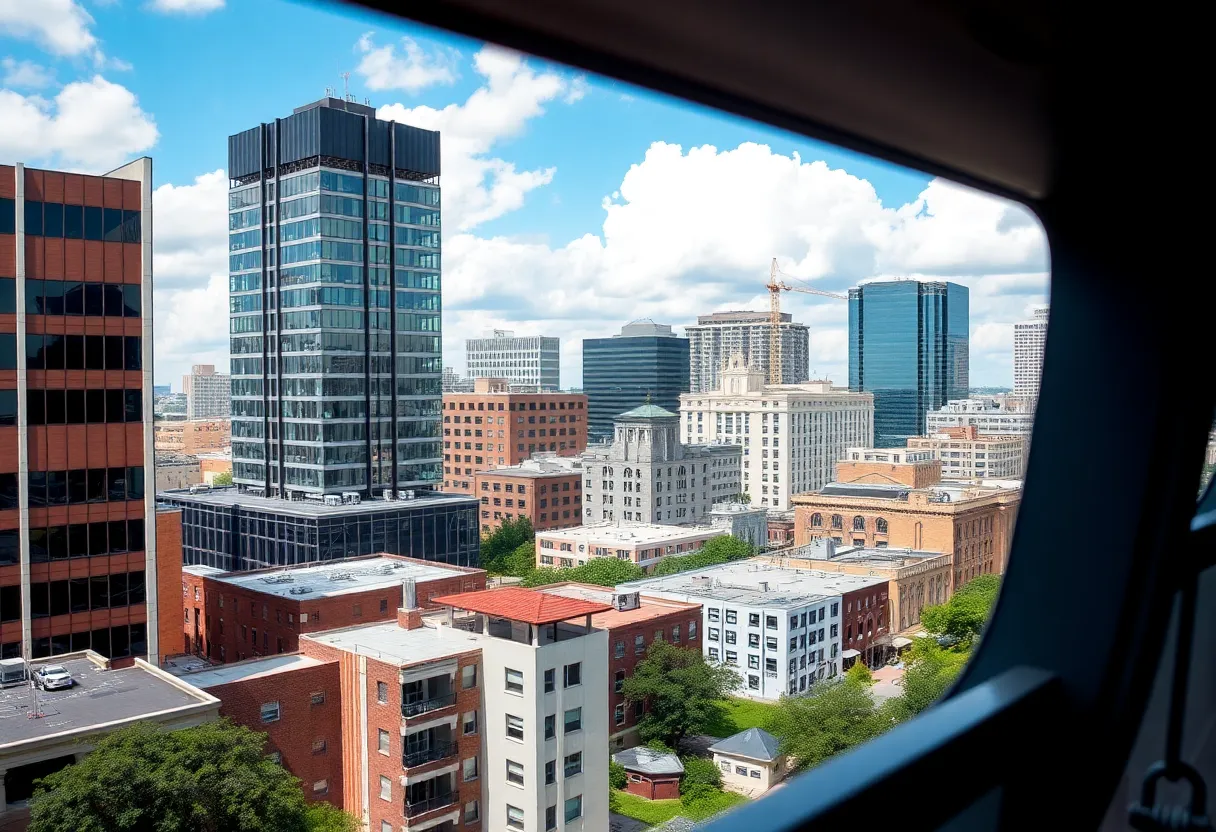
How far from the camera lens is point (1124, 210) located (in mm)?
686

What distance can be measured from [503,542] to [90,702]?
1212 cm

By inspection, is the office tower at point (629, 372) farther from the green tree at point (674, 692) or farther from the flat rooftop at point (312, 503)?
the green tree at point (674, 692)

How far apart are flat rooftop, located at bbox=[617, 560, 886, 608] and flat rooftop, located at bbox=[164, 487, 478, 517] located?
115 inches

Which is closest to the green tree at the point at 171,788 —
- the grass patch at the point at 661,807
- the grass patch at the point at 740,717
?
the grass patch at the point at 661,807

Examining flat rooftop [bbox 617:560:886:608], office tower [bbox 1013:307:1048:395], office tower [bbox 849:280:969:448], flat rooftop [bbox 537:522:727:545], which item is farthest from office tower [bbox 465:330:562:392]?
office tower [bbox 1013:307:1048:395]

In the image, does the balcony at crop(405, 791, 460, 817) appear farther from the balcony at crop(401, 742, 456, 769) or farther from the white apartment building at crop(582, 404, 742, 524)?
the white apartment building at crop(582, 404, 742, 524)

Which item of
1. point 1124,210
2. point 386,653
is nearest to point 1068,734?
point 1124,210

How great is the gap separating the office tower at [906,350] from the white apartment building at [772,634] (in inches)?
514

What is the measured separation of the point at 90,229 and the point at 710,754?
5926mm

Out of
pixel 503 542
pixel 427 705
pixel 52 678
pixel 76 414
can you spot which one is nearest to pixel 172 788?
pixel 52 678

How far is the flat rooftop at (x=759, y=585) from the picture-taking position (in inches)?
399

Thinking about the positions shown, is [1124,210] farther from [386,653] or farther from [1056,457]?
[386,653]

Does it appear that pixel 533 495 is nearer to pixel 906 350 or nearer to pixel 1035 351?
pixel 906 350

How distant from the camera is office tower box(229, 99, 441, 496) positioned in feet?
41.5
